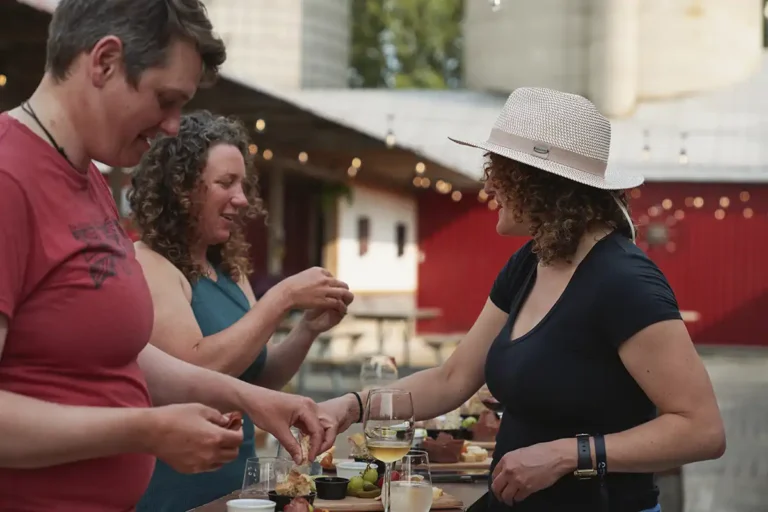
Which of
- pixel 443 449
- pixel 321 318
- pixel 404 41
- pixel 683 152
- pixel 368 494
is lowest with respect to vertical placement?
pixel 368 494

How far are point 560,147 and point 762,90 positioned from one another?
84.5ft

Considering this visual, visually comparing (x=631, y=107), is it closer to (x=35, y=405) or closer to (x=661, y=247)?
(x=661, y=247)

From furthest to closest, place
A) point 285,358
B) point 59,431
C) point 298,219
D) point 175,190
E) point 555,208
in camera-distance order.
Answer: point 298,219, point 285,358, point 175,190, point 555,208, point 59,431

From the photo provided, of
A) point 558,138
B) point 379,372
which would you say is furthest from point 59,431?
point 379,372

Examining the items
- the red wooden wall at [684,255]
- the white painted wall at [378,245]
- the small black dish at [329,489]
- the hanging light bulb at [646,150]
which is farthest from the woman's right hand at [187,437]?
the hanging light bulb at [646,150]

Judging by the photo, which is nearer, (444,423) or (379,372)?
(444,423)

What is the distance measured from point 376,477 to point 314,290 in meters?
0.60

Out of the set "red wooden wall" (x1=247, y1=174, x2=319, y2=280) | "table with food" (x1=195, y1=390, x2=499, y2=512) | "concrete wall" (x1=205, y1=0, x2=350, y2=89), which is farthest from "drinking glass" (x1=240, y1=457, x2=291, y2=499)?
"concrete wall" (x1=205, y1=0, x2=350, y2=89)

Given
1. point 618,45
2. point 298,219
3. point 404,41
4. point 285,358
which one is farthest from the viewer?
point 404,41

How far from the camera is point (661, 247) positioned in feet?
70.9

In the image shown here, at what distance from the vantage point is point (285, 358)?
11.2 feet

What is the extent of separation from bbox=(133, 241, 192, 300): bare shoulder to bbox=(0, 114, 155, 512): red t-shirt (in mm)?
1198

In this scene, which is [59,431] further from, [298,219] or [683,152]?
[683,152]

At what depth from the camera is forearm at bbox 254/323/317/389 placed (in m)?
3.37
